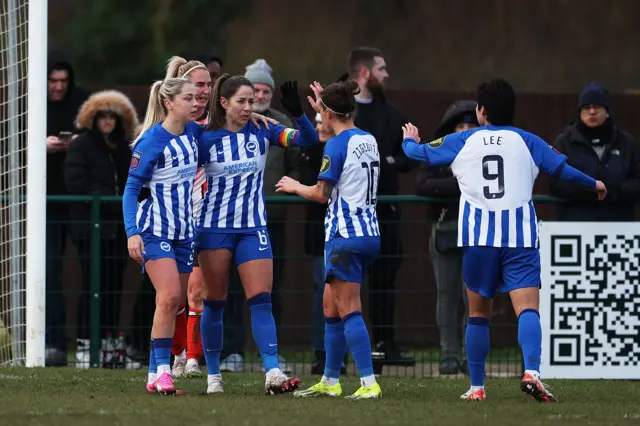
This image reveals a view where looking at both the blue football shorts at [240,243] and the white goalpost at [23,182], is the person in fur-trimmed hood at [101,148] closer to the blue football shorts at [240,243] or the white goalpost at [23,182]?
the white goalpost at [23,182]

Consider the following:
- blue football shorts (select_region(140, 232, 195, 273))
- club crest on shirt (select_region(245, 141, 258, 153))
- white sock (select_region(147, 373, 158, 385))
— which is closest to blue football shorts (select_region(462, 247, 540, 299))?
club crest on shirt (select_region(245, 141, 258, 153))

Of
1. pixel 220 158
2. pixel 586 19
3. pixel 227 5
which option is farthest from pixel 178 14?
pixel 220 158

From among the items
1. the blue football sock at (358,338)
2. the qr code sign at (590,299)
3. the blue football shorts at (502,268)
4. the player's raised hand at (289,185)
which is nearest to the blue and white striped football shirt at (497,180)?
the blue football shorts at (502,268)

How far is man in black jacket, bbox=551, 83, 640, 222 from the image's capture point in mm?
13906

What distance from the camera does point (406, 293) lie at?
555 inches

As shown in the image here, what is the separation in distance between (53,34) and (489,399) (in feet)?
50.7

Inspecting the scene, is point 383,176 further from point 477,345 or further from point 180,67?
point 477,345

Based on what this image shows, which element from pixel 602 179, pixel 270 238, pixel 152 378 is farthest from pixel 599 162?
pixel 152 378

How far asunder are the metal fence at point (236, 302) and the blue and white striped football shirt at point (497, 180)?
272cm

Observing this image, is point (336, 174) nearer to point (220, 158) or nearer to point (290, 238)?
point (220, 158)

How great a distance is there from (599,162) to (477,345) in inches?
126

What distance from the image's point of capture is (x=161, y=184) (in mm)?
11289

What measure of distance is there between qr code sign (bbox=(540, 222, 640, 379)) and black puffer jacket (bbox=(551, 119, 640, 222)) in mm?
263

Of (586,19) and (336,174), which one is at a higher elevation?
(586,19)
